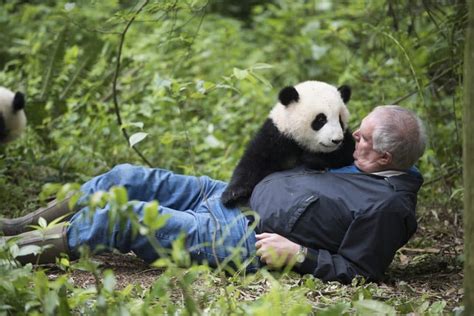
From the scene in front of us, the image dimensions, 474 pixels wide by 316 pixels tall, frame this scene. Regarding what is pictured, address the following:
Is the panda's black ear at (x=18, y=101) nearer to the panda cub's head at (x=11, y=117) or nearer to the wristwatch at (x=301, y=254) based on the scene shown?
the panda cub's head at (x=11, y=117)

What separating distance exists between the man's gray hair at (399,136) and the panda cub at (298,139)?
32 centimetres

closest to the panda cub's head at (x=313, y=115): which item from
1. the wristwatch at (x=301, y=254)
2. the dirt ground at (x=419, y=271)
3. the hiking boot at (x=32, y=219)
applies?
the wristwatch at (x=301, y=254)

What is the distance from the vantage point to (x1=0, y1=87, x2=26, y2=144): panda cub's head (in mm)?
7031

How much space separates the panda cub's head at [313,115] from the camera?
192 inches

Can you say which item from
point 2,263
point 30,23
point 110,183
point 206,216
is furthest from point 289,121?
point 30,23

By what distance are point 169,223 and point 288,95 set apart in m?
1.36

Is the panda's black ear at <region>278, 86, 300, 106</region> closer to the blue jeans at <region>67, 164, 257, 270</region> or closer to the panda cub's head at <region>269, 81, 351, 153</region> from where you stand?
the panda cub's head at <region>269, 81, 351, 153</region>

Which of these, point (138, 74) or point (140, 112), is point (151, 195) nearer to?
point (140, 112)

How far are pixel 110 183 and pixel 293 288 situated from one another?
1692 mm

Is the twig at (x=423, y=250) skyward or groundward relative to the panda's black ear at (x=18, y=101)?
groundward

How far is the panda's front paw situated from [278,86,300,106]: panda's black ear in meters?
0.75

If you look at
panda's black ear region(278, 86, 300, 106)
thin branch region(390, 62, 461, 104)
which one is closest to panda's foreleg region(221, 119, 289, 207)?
panda's black ear region(278, 86, 300, 106)

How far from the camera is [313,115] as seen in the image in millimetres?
4992

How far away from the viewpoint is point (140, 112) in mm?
7586
